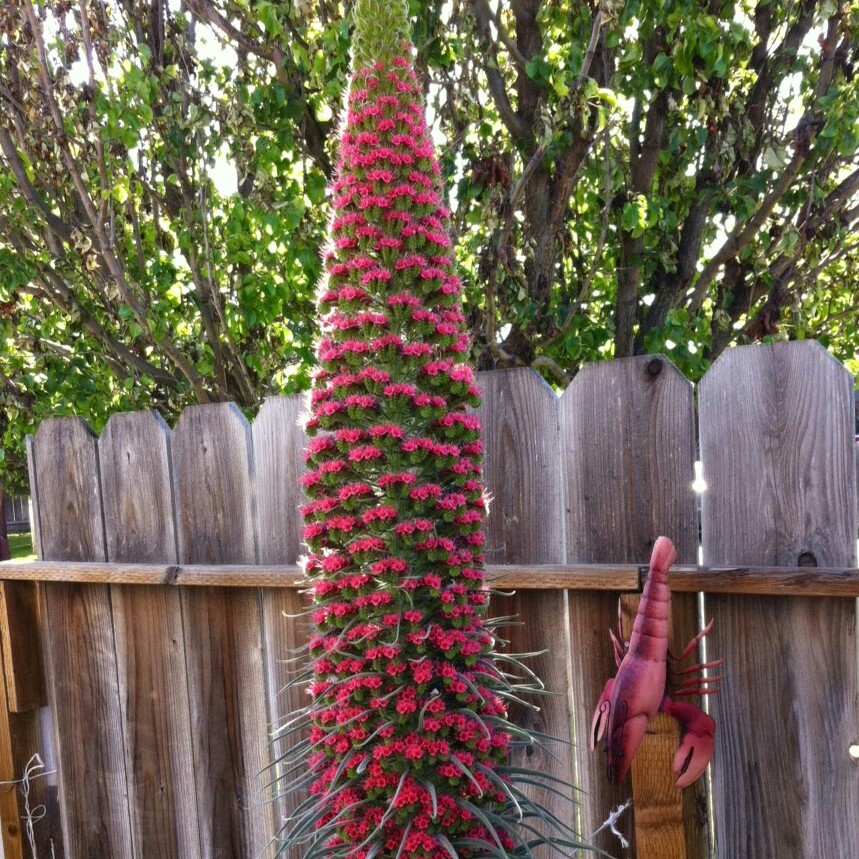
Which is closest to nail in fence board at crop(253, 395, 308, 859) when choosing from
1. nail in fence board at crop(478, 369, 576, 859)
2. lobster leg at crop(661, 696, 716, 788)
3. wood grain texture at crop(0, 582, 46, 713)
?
nail in fence board at crop(478, 369, 576, 859)

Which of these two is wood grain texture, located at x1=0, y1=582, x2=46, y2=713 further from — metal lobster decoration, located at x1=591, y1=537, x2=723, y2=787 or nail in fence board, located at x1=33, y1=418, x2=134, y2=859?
metal lobster decoration, located at x1=591, y1=537, x2=723, y2=787

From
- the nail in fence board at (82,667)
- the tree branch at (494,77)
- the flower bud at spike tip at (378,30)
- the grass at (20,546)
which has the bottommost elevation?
the grass at (20,546)

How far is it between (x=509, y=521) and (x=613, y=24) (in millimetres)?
1535

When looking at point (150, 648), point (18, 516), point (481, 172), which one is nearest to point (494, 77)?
point (481, 172)

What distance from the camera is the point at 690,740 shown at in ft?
4.61

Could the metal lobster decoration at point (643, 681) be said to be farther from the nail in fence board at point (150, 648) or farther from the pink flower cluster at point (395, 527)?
the nail in fence board at point (150, 648)

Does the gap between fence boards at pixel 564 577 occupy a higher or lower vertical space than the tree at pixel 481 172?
lower

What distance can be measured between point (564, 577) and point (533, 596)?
0.43ft

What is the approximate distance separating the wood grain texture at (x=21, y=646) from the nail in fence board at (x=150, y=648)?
1.12ft

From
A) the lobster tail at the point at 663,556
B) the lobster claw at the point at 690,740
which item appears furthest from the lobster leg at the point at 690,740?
the lobster tail at the point at 663,556

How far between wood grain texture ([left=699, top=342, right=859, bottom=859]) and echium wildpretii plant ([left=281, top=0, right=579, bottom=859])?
0.56m

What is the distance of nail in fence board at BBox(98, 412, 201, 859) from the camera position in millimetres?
2271

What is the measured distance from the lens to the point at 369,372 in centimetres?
127

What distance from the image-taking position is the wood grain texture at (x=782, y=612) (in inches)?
61.9
